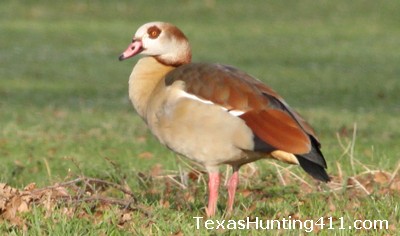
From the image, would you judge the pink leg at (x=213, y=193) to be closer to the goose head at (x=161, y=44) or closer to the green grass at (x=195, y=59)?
the green grass at (x=195, y=59)

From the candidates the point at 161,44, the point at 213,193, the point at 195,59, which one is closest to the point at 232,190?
the point at 213,193

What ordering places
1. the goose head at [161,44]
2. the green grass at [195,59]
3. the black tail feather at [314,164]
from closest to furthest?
the black tail feather at [314,164] → the goose head at [161,44] → the green grass at [195,59]

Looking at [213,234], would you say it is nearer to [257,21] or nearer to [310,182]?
[310,182]

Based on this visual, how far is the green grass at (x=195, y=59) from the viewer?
815cm

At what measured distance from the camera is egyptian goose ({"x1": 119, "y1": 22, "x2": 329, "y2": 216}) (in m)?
7.16

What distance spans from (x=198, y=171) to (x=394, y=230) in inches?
113

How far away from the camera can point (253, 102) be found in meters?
7.27

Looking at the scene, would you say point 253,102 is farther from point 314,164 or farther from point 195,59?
point 195,59

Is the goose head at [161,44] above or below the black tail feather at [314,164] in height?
above

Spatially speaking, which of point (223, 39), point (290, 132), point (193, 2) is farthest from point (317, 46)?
point (290, 132)

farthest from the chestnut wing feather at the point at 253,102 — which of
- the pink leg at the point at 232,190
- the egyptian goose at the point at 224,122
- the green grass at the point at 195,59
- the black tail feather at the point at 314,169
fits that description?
the pink leg at the point at 232,190

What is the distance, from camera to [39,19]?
3341 centimetres

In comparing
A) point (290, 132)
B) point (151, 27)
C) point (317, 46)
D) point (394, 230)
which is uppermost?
point (151, 27)

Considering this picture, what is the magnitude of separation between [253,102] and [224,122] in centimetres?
22
